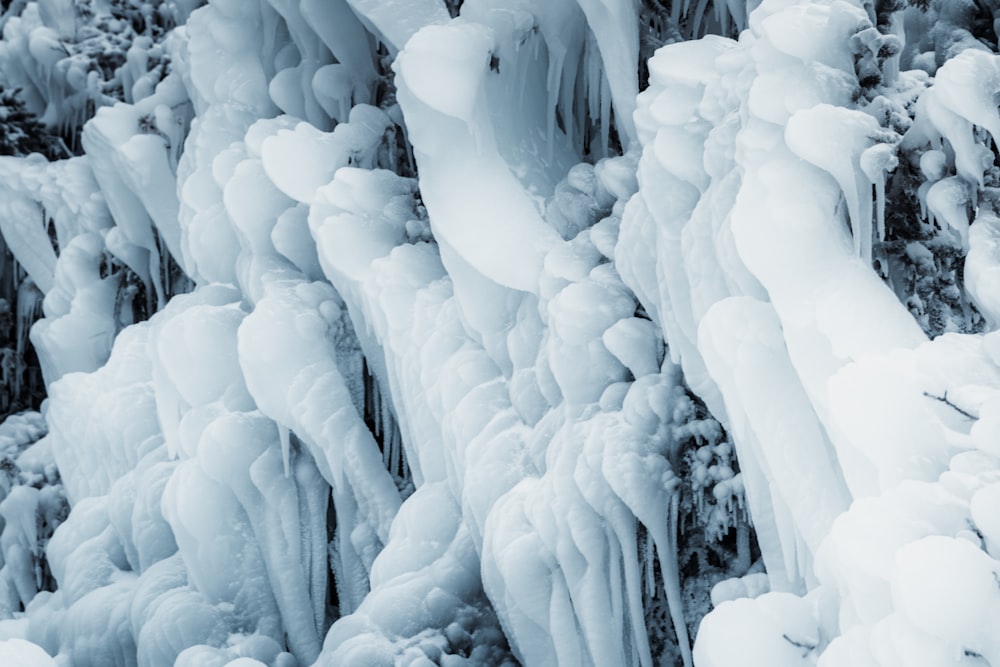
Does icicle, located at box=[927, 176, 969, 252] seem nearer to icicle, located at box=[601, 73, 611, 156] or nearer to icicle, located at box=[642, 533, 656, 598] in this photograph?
icicle, located at box=[642, 533, 656, 598]

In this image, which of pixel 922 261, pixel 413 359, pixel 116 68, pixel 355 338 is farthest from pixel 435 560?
pixel 116 68

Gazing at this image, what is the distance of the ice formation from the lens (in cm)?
271

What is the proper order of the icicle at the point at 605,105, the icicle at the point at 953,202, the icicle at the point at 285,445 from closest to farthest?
the icicle at the point at 953,202, the icicle at the point at 605,105, the icicle at the point at 285,445

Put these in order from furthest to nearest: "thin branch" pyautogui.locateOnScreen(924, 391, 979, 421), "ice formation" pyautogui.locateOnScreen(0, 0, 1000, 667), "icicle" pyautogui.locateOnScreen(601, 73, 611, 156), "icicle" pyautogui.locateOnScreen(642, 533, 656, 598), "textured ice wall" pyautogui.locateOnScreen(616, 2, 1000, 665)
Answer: "icicle" pyautogui.locateOnScreen(601, 73, 611, 156)
"icicle" pyautogui.locateOnScreen(642, 533, 656, 598)
"ice formation" pyautogui.locateOnScreen(0, 0, 1000, 667)
"thin branch" pyautogui.locateOnScreen(924, 391, 979, 421)
"textured ice wall" pyautogui.locateOnScreen(616, 2, 1000, 665)

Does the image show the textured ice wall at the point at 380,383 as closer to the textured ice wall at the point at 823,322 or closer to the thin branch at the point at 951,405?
the textured ice wall at the point at 823,322

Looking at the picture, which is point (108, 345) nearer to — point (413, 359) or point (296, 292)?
point (296, 292)

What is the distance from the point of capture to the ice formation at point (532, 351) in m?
2.71

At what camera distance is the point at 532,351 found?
14.4 ft

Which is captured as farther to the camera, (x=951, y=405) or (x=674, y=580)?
(x=674, y=580)

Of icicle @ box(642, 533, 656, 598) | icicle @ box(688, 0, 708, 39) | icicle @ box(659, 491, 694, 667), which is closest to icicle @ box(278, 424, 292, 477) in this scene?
icicle @ box(642, 533, 656, 598)

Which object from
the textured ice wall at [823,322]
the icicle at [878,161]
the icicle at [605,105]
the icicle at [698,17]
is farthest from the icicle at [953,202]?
the icicle at [698,17]

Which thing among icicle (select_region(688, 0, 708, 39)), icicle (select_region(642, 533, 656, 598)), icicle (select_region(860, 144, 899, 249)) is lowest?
icicle (select_region(642, 533, 656, 598))

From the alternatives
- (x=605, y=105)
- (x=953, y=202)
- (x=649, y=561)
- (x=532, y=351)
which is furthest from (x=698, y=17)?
(x=649, y=561)

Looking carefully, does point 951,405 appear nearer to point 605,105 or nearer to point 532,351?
point 532,351
